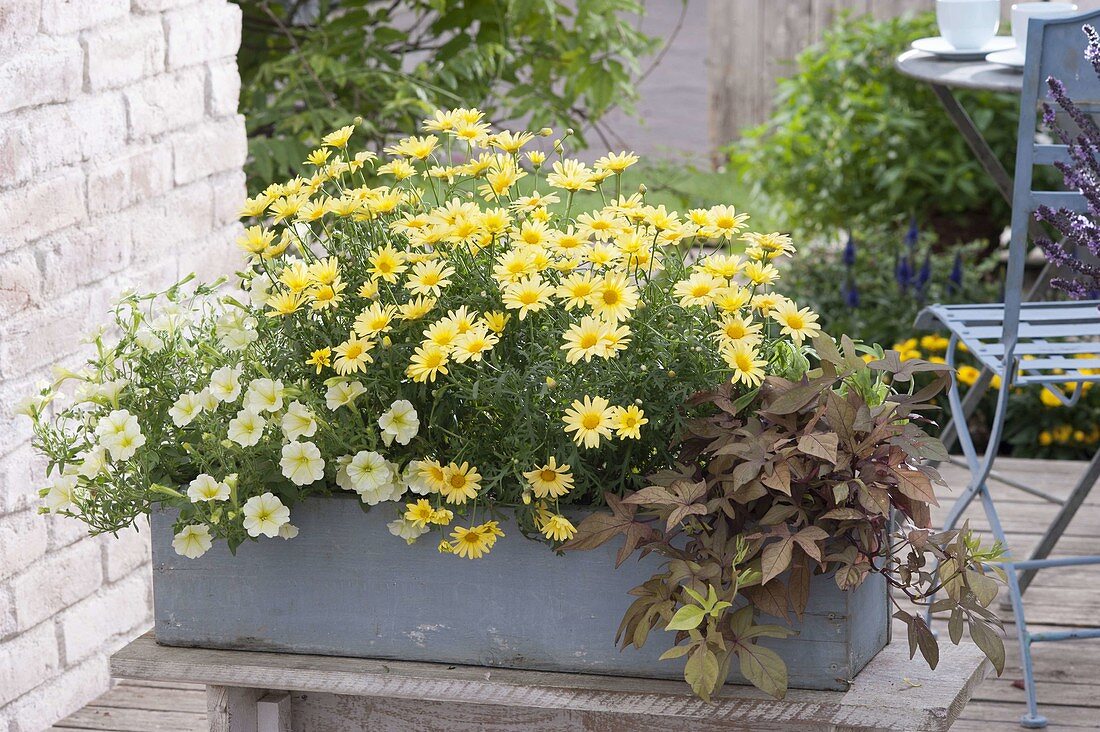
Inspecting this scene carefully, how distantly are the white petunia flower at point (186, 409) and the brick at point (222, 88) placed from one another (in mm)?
1264

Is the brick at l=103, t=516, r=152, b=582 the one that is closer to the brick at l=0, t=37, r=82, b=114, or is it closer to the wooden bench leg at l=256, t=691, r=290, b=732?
the brick at l=0, t=37, r=82, b=114

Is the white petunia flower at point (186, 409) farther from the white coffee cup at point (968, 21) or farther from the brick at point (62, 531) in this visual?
the white coffee cup at point (968, 21)

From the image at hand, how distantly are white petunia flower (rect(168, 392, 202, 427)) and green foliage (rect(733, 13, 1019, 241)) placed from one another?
3.70 metres

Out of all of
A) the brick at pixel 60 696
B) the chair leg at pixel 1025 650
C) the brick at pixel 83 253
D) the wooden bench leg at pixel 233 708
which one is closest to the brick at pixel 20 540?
the brick at pixel 60 696

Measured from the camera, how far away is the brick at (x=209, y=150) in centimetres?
239

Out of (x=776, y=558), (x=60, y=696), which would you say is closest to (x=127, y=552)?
(x=60, y=696)

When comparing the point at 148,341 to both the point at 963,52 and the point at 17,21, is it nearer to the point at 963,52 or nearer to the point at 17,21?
the point at 17,21

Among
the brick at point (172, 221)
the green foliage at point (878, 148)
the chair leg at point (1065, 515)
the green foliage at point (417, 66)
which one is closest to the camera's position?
the brick at point (172, 221)

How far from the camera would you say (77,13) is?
211cm

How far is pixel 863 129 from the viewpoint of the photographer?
4.91 meters

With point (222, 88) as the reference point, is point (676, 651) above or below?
below

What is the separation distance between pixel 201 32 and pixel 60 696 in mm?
1170

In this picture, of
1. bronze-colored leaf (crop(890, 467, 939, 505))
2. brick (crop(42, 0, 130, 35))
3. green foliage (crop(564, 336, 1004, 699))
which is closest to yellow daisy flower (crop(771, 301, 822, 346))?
green foliage (crop(564, 336, 1004, 699))

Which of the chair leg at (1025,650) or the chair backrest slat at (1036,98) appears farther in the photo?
the chair leg at (1025,650)
